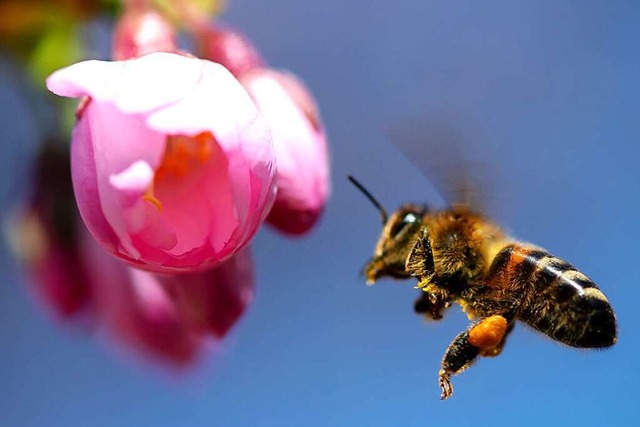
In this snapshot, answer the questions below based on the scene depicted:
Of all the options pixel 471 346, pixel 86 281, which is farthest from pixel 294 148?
pixel 86 281

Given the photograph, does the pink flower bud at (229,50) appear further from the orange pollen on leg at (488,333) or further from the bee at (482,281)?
the orange pollen on leg at (488,333)

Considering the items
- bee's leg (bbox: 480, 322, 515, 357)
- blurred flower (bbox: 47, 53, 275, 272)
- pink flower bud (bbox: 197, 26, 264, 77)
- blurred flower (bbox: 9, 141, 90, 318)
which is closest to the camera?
blurred flower (bbox: 47, 53, 275, 272)

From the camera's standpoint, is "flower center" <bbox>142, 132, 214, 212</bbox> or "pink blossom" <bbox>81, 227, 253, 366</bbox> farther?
"pink blossom" <bbox>81, 227, 253, 366</bbox>

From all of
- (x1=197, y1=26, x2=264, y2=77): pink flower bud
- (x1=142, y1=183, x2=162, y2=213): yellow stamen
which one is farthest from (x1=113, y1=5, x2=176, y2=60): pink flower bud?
(x1=142, y1=183, x2=162, y2=213): yellow stamen

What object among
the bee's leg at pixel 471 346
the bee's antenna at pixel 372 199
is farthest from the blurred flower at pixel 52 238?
the bee's leg at pixel 471 346

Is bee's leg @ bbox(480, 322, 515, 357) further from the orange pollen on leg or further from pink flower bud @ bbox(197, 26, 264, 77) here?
pink flower bud @ bbox(197, 26, 264, 77)

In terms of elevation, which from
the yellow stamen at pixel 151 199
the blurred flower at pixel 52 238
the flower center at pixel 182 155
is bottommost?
the blurred flower at pixel 52 238
